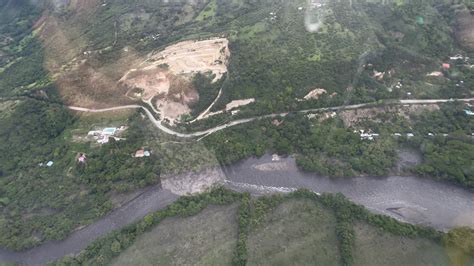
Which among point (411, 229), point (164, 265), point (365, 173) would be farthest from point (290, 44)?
point (164, 265)

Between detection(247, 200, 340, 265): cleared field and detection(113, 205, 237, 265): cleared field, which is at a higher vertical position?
detection(113, 205, 237, 265): cleared field

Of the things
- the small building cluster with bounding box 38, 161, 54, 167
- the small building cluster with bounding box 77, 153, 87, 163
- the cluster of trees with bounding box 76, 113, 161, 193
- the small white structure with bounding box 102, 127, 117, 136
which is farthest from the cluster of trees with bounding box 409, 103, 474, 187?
the small building cluster with bounding box 38, 161, 54, 167

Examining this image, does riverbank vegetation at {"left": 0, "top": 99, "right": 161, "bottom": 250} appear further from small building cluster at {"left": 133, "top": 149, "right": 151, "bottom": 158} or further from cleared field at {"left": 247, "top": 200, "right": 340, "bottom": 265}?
cleared field at {"left": 247, "top": 200, "right": 340, "bottom": 265}

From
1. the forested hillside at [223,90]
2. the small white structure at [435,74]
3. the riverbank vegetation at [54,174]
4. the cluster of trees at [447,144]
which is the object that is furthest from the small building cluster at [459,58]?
the riverbank vegetation at [54,174]

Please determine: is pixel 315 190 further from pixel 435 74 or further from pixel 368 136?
pixel 435 74

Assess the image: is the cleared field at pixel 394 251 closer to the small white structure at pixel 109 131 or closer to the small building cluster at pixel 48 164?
the small white structure at pixel 109 131
